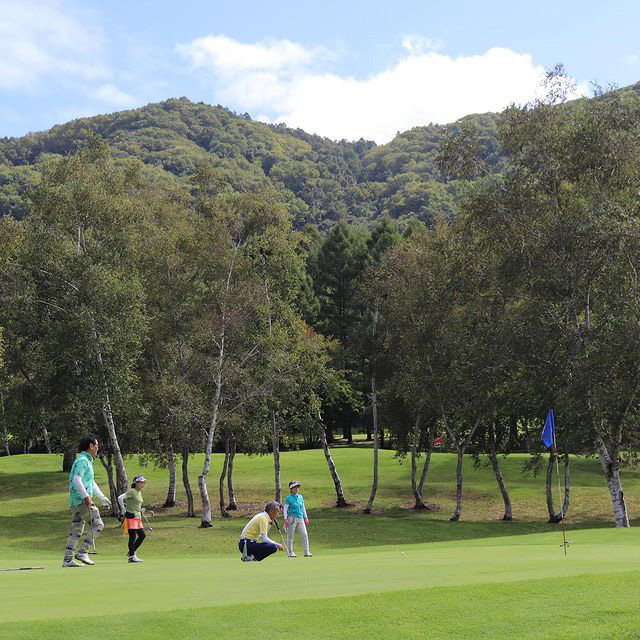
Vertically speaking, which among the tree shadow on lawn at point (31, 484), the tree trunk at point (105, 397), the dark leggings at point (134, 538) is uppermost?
the tree trunk at point (105, 397)

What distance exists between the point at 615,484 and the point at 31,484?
41462 mm

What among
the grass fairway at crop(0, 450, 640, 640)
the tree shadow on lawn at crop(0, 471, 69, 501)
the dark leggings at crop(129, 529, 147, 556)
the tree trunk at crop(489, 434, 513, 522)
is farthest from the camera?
the tree shadow on lawn at crop(0, 471, 69, 501)

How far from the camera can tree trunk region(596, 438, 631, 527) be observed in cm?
3619

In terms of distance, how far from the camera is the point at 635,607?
10.8 m

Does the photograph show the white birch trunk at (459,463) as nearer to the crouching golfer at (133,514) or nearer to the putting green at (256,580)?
the putting green at (256,580)

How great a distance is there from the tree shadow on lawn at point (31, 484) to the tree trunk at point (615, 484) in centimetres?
3696

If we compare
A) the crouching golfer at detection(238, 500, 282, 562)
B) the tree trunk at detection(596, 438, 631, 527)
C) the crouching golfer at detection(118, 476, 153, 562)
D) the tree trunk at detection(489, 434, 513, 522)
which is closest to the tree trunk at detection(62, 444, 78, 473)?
the tree trunk at detection(489, 434, 513, 522)

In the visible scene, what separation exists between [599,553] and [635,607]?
947 centimetres

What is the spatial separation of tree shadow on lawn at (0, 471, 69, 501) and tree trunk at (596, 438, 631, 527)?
1455 inches

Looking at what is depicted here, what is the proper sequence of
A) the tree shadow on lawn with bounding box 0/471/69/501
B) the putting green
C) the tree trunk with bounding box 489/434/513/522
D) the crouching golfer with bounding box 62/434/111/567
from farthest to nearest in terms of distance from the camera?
Result: the tree shadow on lawn with bounding box 0/471/69/501, the tree trunk with bounding box 489/434/513/522, the crouching golfer with bounding box 62/434/111/567, the putting green

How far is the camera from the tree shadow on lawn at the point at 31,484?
186 feet

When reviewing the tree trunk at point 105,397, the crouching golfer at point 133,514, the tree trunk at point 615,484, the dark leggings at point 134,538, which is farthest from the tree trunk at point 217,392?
the crouching golfer at point 133,514

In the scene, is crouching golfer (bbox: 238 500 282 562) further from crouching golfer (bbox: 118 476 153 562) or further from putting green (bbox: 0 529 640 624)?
crouching golfer (bbox: 118 476 153 562)

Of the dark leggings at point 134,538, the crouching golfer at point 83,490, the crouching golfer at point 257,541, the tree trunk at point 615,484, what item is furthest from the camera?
the tree trunk at point 615,484
